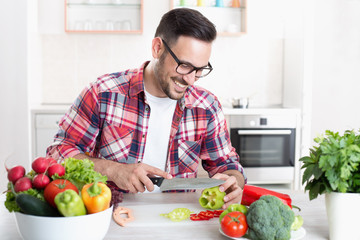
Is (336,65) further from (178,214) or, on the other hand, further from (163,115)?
(178,214)

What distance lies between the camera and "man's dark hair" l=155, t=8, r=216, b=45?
1.78 metres

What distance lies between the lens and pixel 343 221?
3.84 feet

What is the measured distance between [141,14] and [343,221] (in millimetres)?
3240

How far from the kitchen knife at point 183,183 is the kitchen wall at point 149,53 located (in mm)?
2902

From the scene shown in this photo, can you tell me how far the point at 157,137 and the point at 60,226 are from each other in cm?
102

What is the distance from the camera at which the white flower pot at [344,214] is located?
115 centimetres

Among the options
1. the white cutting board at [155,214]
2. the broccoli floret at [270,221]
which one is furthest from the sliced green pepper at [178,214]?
the broccoli floret at [270,221]

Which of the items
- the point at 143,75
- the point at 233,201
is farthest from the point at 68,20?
the point at 233,201

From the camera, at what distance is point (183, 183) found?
153 cm

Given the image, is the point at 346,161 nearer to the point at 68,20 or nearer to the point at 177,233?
the point at 177,233

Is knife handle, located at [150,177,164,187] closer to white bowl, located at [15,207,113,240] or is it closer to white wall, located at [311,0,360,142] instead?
white bowl, located at [15,207,113,240]

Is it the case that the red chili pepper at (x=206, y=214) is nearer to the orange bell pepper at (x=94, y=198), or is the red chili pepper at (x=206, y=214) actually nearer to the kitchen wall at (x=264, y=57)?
the orange bell pepper at (x=94, y=198)

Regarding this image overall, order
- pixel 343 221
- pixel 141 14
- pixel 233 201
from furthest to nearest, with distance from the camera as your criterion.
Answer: pixel 141 14, pixel 233 201, pixel 343 221

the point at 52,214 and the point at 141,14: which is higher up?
the point at 141,14
